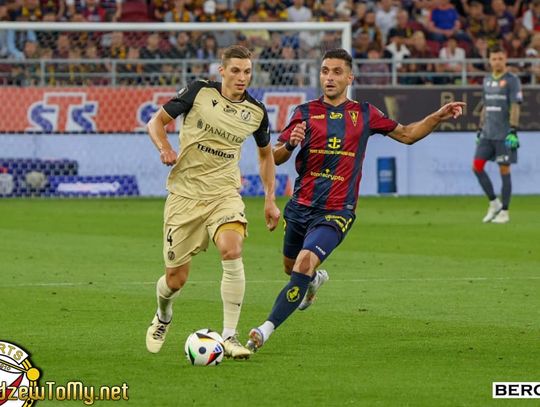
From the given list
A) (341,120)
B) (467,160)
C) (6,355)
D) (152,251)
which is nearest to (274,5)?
(467,160)

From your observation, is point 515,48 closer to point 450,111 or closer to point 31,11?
point 31,11

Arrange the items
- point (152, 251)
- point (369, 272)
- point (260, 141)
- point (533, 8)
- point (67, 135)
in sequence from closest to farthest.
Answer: point (260, 141) < point (369, 272) < point (152, 251) < point (67, 135) < point (533, 8)

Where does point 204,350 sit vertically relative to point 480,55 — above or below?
above

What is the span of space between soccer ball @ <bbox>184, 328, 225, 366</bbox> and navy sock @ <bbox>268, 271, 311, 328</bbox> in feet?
1.87

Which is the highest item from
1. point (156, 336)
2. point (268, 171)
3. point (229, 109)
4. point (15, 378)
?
point (229, 109)

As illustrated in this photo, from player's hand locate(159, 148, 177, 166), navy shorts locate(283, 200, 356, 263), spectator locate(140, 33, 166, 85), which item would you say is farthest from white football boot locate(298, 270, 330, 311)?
spectator locate(140, 33, 166, 85)

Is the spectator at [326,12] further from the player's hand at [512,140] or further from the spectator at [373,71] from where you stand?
the player's hand at [512,140]

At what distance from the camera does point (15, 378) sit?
779 centimetres

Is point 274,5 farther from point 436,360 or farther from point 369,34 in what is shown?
point 436,360

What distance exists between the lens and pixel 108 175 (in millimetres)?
26500

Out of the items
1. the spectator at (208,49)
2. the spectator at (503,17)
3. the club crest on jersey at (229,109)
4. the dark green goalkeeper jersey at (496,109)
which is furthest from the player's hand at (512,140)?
the club crest on jersey at (229,109)

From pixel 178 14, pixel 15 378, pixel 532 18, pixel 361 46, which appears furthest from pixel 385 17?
pixel 15 378

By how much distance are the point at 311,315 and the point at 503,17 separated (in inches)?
837

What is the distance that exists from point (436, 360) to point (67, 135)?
1774 centimetres
